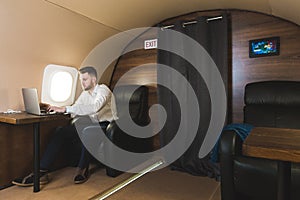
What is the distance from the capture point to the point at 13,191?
6.76 ft

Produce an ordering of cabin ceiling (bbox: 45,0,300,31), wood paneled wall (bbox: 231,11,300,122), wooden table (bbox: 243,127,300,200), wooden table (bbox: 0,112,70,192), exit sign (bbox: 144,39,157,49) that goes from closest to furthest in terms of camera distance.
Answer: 1. wooden table (bbox: 243,127,300,200)
2. wooden table (bbox: 0,112,70,192)
3. cabin ceiling (bbox: 45,0,300,31)
4. wood paneled wall (bbox: 231,11,300,122)
5. exit sign (bbox: 144,39,157,49)

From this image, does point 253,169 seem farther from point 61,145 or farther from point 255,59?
point 61,145

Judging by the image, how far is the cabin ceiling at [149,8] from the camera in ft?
7.32

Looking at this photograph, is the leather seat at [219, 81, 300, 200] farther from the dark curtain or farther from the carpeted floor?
the dark curtain

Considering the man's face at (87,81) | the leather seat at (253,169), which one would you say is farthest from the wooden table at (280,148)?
the man's face at (87,81)

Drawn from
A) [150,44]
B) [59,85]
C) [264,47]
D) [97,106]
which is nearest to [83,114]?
[97,106]

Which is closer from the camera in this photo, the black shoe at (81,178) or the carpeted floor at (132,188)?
the carpeted floor at (132,188)

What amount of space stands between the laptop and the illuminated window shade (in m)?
0.48

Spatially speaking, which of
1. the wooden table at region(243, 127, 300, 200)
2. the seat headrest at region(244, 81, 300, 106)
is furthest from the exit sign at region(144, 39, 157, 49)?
the wooden table at region(243, 127, 300, 200)

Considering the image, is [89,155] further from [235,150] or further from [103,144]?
[235,150]

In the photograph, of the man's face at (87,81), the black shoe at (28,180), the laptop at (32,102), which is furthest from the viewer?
the man's face at (87,81)

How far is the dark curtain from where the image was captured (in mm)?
2557

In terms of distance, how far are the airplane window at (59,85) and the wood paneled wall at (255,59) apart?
1.74 meters

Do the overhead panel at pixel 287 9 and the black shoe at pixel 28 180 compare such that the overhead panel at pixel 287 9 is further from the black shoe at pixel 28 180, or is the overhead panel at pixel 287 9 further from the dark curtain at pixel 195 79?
the black shoe at pixel 28 180
